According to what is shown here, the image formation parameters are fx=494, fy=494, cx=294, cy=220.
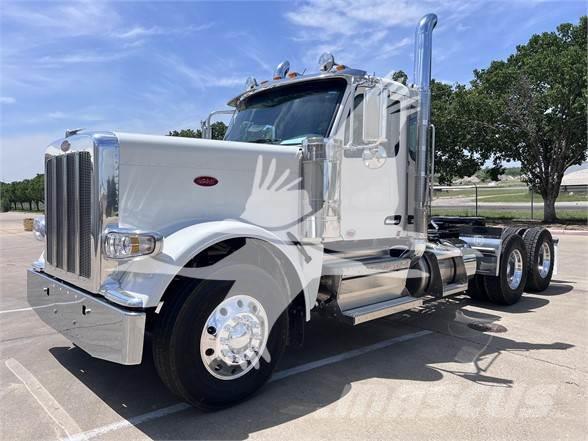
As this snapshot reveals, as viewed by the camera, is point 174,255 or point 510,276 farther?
point 510,276

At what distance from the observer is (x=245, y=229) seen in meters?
3.52

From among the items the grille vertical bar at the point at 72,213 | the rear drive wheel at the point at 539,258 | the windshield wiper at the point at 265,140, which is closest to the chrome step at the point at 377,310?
the windshield wiper at the point at 265,140

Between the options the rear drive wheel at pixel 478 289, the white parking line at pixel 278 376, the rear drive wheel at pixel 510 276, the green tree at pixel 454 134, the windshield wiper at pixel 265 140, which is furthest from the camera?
the green tree at pixel 454 134

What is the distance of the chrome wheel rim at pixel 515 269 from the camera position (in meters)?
7.12

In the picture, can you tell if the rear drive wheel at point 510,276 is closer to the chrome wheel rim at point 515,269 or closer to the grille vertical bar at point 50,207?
the chrome wheel rim at point 515,269

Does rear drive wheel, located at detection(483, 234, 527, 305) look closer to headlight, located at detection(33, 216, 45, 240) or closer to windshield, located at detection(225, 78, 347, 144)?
windshield, located at detection(225, 78, 347, 144)

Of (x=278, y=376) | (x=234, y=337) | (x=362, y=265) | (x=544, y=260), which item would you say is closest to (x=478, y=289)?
(x=544, y=260)

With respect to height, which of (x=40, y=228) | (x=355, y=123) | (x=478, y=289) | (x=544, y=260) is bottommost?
(x=478, y=289)

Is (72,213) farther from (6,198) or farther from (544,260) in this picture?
(6,198)

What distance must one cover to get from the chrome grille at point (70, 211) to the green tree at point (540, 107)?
17.9 m

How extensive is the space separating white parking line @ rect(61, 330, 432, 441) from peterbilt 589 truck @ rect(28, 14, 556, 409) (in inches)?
11.7

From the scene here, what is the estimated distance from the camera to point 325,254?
14.7 feet

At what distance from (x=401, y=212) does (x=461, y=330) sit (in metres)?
1.60

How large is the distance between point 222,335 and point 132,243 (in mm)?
887
